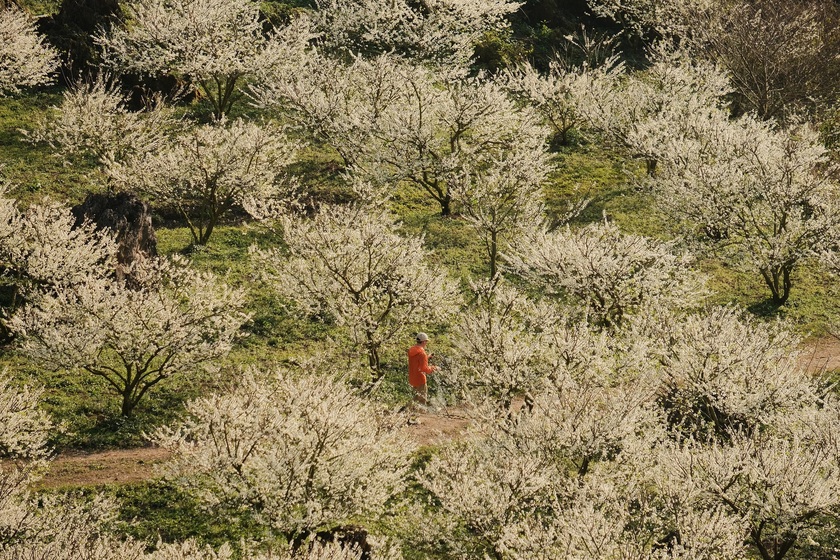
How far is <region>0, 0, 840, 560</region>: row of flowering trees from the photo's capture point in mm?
18422

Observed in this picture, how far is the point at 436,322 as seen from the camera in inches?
1229

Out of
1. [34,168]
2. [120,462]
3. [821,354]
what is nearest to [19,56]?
[34,168]

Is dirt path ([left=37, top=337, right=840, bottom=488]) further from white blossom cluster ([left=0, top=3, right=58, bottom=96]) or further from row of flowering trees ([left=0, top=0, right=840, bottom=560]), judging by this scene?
white blossom cluster ([left=0, top=3, right=58, bottom=96])

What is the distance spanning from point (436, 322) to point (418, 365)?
19.1 ft

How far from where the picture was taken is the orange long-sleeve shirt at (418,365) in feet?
83.5

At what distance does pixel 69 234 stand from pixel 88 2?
26.5 metres

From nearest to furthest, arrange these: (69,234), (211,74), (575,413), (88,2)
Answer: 1. (575,413)
2. (69,234)
3. (211,74)
4. (88,2)

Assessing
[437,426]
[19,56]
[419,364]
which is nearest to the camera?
[419,364]

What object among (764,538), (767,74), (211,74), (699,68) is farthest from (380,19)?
(764,538)

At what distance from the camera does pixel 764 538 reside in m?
21.1

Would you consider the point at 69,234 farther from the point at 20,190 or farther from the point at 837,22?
the point at 837,22

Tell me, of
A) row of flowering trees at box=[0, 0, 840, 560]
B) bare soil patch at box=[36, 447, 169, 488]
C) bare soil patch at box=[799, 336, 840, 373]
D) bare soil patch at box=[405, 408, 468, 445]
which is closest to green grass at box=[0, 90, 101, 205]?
row of flowering trees at box=[0, 0, 840, 560]

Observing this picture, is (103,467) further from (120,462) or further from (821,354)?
(821,354)

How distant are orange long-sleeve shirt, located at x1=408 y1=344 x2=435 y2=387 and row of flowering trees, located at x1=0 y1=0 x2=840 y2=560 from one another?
80 cm
